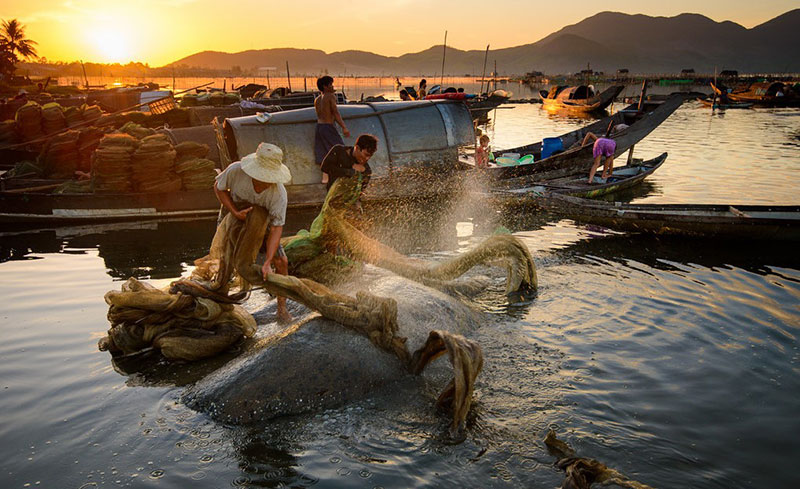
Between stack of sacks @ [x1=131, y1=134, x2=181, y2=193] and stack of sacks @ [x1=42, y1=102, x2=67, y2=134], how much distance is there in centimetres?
749

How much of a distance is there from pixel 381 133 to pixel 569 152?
18.2 feet

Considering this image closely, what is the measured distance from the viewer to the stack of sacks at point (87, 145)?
13109mm

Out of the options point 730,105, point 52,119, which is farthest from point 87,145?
point 730,105

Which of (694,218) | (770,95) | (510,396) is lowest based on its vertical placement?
(510,396)

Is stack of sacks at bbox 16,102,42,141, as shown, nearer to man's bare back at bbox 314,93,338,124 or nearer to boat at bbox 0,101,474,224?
boat at bbox 0,101,474,224

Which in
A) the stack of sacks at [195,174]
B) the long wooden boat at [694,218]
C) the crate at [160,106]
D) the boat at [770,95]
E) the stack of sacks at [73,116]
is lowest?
the long wooden boat at [694,218]

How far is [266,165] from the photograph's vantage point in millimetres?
4793

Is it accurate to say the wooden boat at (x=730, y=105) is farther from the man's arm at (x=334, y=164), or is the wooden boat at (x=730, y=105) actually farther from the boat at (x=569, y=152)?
the man's arm at (x=334, y=164)

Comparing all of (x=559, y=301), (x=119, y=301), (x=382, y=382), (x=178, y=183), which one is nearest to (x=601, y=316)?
(x=559, y=301)

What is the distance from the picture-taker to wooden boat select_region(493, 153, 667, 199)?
11.2 metres

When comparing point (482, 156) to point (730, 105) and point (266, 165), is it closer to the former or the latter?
point (266, 165)

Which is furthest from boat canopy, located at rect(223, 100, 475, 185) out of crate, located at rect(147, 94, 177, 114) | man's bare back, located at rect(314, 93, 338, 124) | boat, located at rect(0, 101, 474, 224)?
crate, located at rect(147, 94, 177, 114)

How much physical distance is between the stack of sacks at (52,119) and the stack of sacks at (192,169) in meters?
7.72

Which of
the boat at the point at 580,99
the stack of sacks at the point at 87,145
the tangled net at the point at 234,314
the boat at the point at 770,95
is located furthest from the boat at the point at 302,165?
the boat at the point at 770,95
